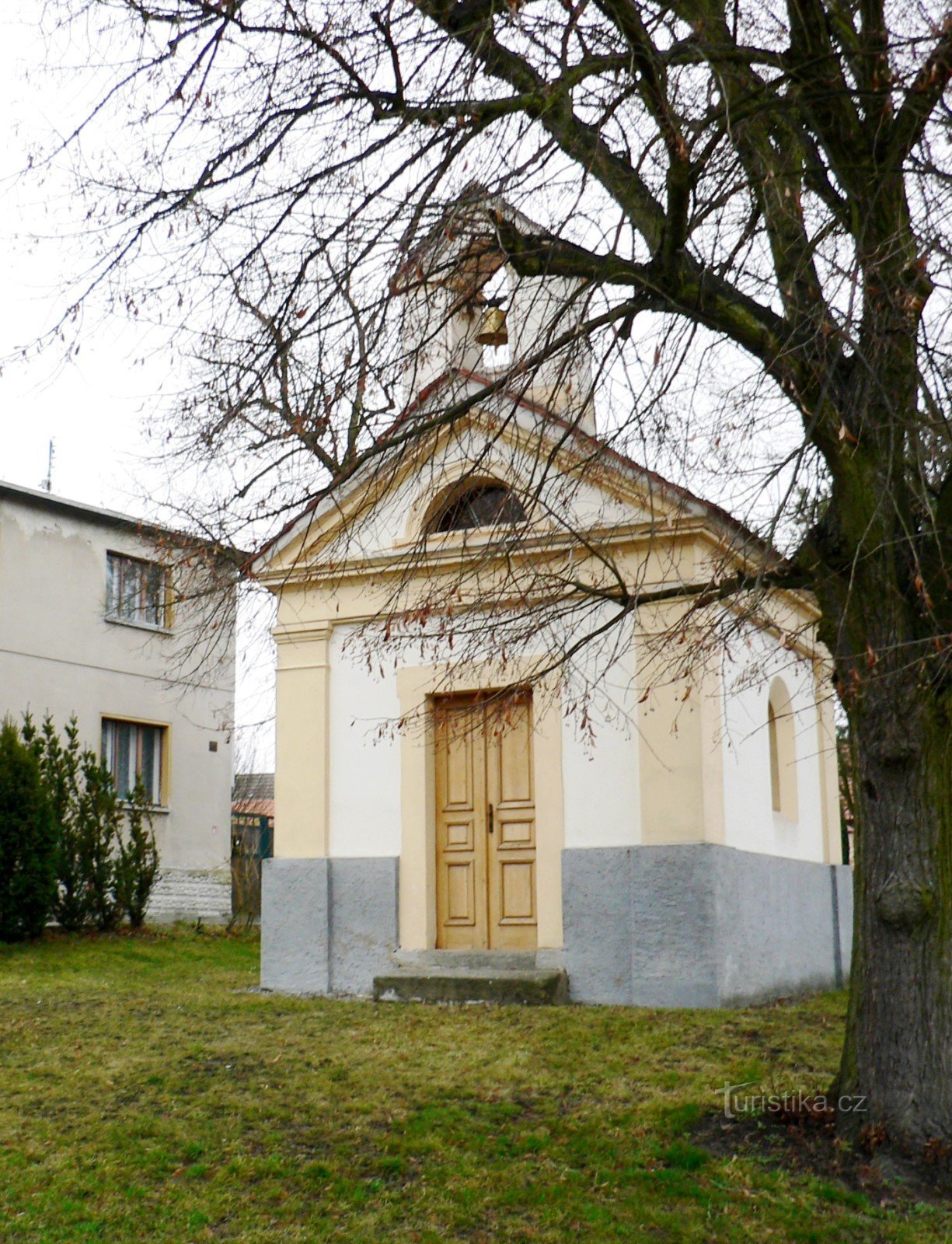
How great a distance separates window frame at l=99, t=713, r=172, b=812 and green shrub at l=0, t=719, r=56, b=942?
4.03 m

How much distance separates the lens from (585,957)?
11.0m

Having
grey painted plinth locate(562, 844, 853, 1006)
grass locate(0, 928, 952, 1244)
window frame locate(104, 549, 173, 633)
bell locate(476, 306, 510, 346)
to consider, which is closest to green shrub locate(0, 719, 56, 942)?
window frame locate(104, 549, 173, 633)

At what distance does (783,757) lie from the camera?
13875 mm

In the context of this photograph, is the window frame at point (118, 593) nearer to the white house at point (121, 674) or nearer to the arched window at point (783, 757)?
the white house at point (121, 674)

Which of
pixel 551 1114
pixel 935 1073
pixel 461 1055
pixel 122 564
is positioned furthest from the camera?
pixel 122 564

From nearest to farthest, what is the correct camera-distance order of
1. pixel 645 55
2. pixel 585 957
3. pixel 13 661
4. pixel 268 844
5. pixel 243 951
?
A: pixel 645 55
pixel 585 957
pixel 243 951
pixel 13 661
pixel 268 844

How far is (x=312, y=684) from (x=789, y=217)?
7.22 metres

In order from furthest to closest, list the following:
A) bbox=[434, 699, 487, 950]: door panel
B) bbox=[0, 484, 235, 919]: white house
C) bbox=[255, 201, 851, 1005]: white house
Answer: bbox=[0, 484, 235, 919]: white house → bbox=[434, 699, 487, 950]: door panel → bbox=[255, 201, 851, 1005]: white house

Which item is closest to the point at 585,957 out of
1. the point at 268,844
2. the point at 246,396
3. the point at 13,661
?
the point at 246,396

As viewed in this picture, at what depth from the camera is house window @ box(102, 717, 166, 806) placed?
66.1 feet

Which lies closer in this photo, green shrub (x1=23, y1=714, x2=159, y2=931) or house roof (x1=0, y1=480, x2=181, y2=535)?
green shrub (x1=23, y1=714, x2=159, y2=931)

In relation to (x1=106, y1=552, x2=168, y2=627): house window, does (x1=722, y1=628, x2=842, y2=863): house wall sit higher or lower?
lower

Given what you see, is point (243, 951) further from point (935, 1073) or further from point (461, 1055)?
point (935, 1073)

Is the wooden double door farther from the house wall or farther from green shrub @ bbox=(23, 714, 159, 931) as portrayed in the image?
green shrub @ bbox=(23, 714, 159, 931)
